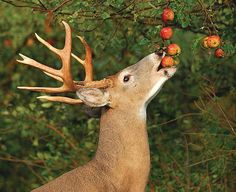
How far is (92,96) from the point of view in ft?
22.7

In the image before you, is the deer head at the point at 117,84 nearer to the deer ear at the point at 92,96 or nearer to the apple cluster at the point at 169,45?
the deer ear at the point at 92,96

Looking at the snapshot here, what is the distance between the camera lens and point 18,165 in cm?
1174

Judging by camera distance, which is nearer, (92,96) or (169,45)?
(169,45)

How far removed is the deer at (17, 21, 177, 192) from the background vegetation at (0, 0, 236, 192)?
0.23m

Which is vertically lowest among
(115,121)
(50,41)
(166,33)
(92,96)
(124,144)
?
(50,41)

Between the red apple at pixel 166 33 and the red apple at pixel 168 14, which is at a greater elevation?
the red apple at pixel 168 14

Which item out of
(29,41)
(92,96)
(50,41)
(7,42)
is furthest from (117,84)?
(7,42)

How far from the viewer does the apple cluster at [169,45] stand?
21.3 feet

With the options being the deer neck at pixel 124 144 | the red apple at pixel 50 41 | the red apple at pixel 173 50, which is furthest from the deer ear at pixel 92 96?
the red apple at pixel 50 41

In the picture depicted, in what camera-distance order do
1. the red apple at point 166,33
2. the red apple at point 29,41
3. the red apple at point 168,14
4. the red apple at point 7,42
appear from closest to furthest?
the red apple at point 168,14 < the red apple at point 166,33 < the red apple at point 29,41 < the red apple at point 7,42

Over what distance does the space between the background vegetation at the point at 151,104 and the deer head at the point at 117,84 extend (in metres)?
0.16

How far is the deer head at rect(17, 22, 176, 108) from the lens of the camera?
272 inches

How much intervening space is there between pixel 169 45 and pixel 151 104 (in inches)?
115

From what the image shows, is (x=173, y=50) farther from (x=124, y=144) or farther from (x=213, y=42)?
(x=124, y=144)
